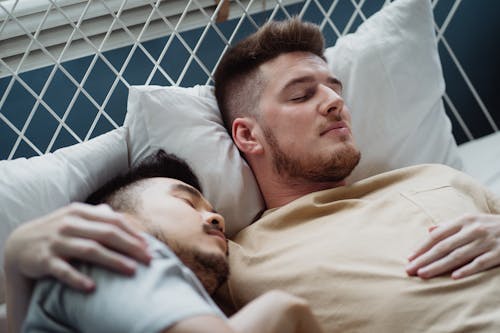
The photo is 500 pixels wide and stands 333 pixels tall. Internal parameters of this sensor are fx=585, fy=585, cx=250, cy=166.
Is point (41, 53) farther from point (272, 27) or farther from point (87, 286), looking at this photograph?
point (87, 286)

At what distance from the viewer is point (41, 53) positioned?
5.21ft

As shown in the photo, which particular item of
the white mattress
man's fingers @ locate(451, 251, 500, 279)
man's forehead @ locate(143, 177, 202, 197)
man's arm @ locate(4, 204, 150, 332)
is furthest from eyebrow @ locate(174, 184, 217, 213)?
the white mattress

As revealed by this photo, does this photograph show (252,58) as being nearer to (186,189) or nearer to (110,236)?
(186,189)

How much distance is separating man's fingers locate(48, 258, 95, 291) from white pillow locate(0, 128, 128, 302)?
419 mm

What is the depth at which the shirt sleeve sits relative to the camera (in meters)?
0.62

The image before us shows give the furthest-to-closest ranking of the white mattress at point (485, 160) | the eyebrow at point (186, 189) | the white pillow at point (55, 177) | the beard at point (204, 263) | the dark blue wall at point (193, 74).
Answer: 1. the dark blue wall at point (193, 74)
2. the white mattress at point (485, 160)
3. the white pillow at point (55, 177)
4. the eyebrow at point (186, 189)
5. the beard at point (204, 263)

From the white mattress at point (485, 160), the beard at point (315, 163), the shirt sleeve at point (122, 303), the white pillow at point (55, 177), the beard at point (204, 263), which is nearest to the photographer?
the shirt sleeve at point (122, 303)

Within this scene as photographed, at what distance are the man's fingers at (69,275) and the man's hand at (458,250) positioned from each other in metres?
0.53

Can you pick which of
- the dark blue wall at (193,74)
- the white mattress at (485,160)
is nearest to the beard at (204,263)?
the white mattress at (485,160)

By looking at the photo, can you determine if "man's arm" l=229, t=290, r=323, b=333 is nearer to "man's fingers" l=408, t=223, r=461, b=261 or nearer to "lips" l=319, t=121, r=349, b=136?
"man's fingers" l=408, t=223, r=461, b=261

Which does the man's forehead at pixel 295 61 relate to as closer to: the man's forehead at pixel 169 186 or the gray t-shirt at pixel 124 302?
the man's forehead at pixel 169 186

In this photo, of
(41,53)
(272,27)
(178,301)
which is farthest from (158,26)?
(178,301)

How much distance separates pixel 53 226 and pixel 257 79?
698 millimetres

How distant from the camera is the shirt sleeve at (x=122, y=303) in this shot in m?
0.62
